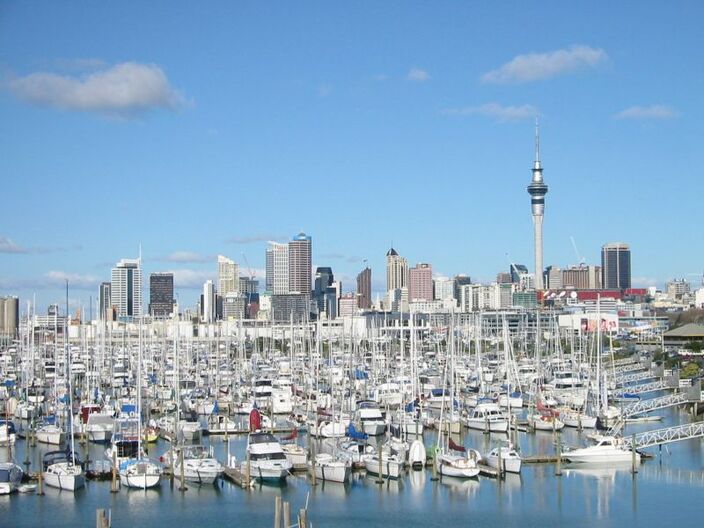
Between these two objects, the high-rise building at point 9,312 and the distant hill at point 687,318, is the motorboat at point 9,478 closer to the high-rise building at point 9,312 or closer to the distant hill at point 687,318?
the distant hill at point 687,318

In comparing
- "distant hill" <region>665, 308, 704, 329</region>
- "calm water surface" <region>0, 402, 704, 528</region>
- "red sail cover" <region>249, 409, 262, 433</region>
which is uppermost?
"distant hill" <region>665, 308, 704, 329</region>

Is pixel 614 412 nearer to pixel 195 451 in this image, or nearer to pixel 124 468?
pixel 195 451

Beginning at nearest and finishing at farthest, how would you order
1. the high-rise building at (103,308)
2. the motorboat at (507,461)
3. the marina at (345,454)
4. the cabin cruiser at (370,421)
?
the marina at (345,454) < the motorboat at (507,461) < the cabin cruiser at (370,421) < the high-rise building at (103,308)

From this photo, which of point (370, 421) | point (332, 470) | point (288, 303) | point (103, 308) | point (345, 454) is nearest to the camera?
point (332, 470)

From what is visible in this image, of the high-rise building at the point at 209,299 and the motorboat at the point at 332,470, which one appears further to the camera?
the high-rise building at the point at 209,299

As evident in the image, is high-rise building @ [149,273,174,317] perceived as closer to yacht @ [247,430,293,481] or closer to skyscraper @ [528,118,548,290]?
skyscraper @ [528,118,548,290]

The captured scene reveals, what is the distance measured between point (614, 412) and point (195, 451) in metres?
18.0

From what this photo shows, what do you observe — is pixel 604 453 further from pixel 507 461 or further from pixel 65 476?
pixel 65 476

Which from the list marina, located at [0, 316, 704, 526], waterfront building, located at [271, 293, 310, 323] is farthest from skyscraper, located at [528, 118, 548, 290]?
marina, located at [0, 316, 704, 526]

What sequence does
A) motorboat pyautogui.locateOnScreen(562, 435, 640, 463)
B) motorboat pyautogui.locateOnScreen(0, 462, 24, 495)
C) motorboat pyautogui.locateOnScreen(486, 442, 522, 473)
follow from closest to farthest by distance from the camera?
motorboat pyautogui.locateOnScreen(0, 462, 24, 495) → motorboat pyautogui.locateOnScreen(486, 442, 522, 473) → motorboat pyautogui.locateOnScreen(562, 435, 640, 463)

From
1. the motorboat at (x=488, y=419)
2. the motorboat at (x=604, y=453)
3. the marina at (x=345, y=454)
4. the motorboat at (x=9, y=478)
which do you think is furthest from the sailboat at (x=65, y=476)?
the motorboat at (x=488, y=419)

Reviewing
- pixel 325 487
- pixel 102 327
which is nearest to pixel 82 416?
pixel 325 487

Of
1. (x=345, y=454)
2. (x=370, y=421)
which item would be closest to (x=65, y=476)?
(x=345, y=454)

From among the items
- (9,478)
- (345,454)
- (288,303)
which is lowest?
(9,478)
